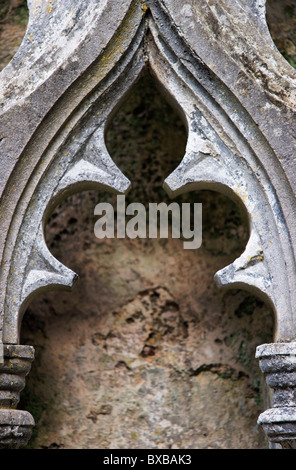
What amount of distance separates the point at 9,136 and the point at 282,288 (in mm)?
1017

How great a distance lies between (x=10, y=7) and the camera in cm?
283

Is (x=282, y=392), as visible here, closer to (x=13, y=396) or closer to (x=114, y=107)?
(x=13, y=396)

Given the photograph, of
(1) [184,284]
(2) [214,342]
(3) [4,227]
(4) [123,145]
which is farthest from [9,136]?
(2) [214,342]

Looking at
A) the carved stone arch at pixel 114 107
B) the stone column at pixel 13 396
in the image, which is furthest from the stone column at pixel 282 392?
the stone column at pixel 13 396

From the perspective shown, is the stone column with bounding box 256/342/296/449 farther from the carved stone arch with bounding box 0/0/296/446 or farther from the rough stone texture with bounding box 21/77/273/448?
the rough stone texture with bounding box 21/77/273/448

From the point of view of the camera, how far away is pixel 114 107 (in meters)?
2.30

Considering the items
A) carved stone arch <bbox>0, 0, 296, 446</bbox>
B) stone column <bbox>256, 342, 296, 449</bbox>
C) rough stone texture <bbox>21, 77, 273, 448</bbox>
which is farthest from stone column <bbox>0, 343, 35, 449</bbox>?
stone column <bbox>256, 342, 296, 449</bbox>

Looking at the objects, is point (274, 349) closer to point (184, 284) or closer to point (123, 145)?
point (184, 284)
